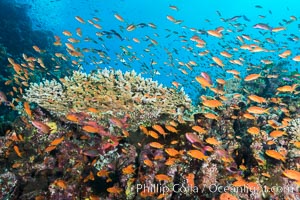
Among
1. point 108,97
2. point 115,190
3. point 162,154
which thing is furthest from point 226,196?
point 108,97

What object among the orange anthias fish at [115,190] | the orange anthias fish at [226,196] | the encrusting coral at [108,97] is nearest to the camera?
the orange anthias fish at [226,196]

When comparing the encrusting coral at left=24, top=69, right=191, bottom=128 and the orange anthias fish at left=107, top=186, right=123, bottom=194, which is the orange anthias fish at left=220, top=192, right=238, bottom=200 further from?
the encrusting coral at left=24, top=69, right=191, bottom=128

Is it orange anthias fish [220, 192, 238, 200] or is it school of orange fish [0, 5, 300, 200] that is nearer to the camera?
orange anthias fish [220, 192, 238, 200]

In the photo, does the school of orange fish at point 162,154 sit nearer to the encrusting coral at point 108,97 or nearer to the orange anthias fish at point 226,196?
the orange anthias fish at point 226,196

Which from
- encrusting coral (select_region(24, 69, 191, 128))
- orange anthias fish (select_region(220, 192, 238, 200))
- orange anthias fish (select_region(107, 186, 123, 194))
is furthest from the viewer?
encrusting coral (select_region(24, 69, 191, 128))

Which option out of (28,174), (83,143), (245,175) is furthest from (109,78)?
(245,175)

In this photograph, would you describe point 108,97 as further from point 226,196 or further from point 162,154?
point 226,196

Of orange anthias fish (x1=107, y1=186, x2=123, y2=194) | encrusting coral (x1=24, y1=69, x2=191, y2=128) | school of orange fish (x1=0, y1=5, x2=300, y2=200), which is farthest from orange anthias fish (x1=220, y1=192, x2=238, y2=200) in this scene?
encrusting coral (x1=24, y1=69, x2=191, y2=128)

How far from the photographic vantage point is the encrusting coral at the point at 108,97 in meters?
5.62

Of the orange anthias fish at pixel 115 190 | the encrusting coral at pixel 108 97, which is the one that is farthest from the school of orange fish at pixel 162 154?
the encrusting coral at pixel 108 97

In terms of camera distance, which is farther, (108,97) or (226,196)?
(108,97)

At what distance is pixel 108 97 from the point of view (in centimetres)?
558

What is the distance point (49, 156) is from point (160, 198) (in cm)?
261

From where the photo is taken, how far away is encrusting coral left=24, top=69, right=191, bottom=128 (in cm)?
562
